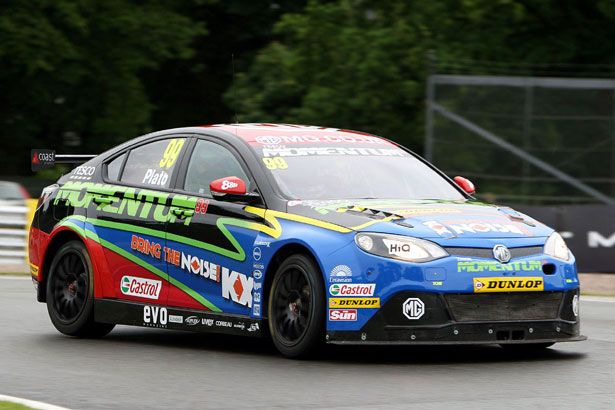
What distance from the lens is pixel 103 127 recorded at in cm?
4062

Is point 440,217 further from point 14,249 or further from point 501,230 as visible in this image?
point 14,249

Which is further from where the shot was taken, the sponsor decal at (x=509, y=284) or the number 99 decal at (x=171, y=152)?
the number 99 decal at (x=171, y=152)

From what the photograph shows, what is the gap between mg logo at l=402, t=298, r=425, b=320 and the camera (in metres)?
7.90

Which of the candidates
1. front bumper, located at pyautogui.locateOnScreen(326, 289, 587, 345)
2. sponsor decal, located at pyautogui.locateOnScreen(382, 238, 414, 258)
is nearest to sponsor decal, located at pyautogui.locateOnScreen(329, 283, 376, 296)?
front bumper, located at pyautogui.locateOnScreen(326, 289, 587, 345)

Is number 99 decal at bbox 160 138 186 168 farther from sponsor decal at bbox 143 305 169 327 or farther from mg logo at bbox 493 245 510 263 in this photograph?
mg logo at bbox 493 245 510 263

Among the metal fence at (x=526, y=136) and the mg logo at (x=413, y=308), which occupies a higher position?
the metal fence at (x=526, y=136)

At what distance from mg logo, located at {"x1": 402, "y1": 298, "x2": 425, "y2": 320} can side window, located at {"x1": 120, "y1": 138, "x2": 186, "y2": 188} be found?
2472 mm

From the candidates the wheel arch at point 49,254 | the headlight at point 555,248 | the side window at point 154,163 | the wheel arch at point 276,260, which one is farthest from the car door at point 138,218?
the headlight at point 555,248

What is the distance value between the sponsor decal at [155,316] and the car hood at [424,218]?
143 cm

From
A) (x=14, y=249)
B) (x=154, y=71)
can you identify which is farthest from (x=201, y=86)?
(x=14, y=249)

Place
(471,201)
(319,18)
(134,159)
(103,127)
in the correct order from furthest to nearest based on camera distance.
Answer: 1. (103,127)
2. (319,18)
3. (134,159)
4. (471,201)

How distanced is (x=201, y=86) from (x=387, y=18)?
1638 cm

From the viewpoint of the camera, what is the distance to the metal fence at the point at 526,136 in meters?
19.1

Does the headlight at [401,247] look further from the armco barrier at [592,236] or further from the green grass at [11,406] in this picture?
the armco barrier at [592,236]
